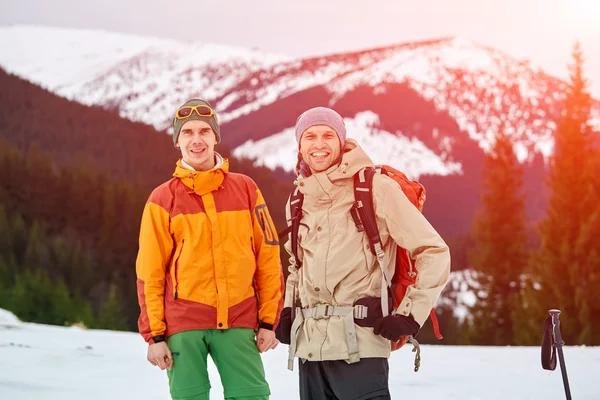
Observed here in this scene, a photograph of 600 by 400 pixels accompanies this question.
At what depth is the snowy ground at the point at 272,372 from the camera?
4762 millimetres

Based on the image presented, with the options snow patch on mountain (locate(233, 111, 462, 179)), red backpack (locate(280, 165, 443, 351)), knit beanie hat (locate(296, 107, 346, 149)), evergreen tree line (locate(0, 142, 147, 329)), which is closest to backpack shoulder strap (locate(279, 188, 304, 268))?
red backpack (locate(280, 165, 443, 351))

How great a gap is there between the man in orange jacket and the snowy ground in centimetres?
211

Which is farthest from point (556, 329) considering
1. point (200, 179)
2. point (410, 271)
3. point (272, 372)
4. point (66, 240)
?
point (66, 240)

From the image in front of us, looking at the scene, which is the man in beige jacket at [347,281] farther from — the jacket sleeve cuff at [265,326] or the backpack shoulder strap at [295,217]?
the jacket sleeve cuff at [265,326]

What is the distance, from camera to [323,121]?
8.43 feet

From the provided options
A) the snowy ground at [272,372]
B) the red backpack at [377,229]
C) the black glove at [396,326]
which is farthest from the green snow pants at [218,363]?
the snowy ground at [272,372]

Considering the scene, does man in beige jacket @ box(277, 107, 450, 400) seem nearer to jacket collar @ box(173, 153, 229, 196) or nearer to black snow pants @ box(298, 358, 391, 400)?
black snow pants @ box(298, 358, 391, 400)

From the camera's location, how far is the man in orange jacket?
2652 millimetres

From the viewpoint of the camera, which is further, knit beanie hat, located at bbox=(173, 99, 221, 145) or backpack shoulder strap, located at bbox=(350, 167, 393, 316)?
knit beanie hat, located at bbox=(173, 99, 221, 145)

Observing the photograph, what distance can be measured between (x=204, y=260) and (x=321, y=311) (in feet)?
1.86

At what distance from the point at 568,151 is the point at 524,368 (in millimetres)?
21962

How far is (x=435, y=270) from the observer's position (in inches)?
89.7

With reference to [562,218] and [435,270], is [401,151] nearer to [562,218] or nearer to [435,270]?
[562,218]

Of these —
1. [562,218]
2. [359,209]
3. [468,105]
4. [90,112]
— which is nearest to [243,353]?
[359,209]
